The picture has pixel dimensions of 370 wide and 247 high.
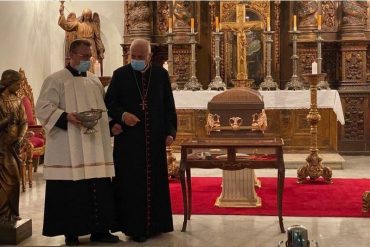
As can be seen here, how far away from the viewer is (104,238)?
5.66 meters

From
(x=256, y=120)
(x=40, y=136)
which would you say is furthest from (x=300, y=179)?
(x=40, y=136)

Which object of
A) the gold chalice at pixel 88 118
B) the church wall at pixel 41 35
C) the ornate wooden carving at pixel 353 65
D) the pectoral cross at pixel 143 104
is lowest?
the gold chalice at pixel 88 118

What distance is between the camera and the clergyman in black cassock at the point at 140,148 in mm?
5699

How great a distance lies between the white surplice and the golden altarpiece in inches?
290

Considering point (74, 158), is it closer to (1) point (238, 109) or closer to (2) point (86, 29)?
(1) point (238, 109)

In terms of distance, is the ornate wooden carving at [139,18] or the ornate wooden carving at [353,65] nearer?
the ornate wooden carving at [353,65]

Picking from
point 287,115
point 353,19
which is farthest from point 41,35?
point 353,19

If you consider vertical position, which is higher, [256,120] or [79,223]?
[256,120]

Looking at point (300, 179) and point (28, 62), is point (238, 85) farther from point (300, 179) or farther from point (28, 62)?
point (28, 62)

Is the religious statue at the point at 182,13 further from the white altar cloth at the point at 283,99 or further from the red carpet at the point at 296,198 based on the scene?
the red carpet at the point at 296,198

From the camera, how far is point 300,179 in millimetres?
9180

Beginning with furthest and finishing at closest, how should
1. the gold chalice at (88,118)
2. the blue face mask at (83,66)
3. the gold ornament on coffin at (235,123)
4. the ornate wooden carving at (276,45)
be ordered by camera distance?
the ornate wooden carving at (276,45)
the gold ornament on coffin at (235,123)
the blue face mask at (83,66)
the gold chalice at (88,118)

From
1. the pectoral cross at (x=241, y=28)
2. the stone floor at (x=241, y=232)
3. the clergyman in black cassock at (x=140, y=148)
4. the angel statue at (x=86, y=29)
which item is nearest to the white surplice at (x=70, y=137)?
the clergyman in black cassock at (x=140, y=148)

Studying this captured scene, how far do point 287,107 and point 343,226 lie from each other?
5140 mm
